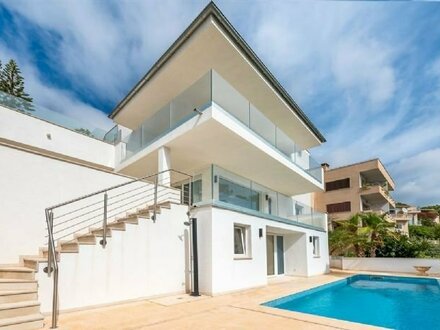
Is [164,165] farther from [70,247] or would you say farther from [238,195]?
[70,247]

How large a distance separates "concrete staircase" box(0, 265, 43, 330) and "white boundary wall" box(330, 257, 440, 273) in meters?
20.1

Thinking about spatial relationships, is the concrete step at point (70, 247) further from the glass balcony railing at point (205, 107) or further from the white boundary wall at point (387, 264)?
the white boundary wall at point (387, 264)

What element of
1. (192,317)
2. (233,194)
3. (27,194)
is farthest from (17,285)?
(233,194)

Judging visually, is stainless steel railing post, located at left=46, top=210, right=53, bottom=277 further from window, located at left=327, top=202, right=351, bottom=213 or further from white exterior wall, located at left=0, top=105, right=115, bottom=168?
window, located at left=327, top=202, right=351, bottom=213

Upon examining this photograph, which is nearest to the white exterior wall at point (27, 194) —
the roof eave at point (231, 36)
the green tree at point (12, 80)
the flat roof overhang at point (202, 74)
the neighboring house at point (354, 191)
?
the roof eave at point (231, 36)

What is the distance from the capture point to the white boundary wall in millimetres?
18500

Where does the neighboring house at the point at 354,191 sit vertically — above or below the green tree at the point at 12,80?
below

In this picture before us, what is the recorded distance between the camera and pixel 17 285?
20.2 ft

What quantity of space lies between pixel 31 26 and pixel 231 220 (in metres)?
9.42

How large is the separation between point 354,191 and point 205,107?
3516 centimetres

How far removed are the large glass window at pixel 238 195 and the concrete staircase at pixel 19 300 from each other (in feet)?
20.2

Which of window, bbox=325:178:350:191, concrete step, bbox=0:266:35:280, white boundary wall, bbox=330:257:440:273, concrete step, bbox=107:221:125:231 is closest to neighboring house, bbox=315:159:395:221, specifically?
window, bbox=325:178:350:191

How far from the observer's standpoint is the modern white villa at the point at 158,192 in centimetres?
770

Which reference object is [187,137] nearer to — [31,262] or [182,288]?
[182,288]
